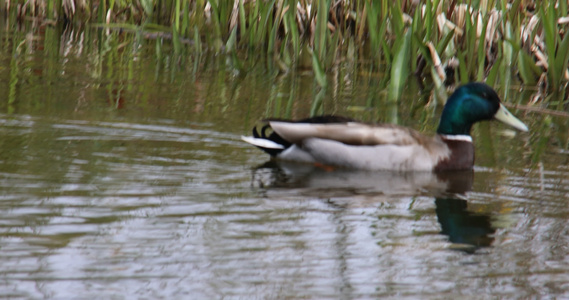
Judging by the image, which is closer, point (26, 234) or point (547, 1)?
point (26, 234)

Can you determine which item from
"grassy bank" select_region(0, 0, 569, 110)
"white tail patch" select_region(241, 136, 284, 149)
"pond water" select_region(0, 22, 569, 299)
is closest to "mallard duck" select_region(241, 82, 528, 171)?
"white tail patch" select_region(241, 136, 284, 149)

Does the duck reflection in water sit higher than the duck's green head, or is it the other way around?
the duck's green head

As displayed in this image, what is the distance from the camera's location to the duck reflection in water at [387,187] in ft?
17.1

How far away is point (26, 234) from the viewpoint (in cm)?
450

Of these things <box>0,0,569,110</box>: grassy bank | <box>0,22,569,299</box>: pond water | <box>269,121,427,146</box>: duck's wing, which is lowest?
<box>0,22,569,299</box>: pond water

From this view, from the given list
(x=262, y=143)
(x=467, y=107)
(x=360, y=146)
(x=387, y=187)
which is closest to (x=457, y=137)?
(x=467, y=107)

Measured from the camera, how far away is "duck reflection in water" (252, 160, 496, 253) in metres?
5.20

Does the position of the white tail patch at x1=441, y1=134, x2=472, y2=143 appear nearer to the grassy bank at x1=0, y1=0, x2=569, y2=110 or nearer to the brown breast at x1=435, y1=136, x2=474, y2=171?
the brown breast at x1=435, y1=136, x2=474, y2=171

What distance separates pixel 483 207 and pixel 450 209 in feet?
0.70

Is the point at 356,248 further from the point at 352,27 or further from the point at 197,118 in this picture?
the point at 352,27

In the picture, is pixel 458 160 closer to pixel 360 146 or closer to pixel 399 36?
pixel 360 146

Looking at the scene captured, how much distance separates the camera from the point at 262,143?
6.73 metres

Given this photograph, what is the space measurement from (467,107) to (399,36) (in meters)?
2.29

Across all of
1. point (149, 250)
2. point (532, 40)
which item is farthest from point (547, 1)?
point (149, 250)
